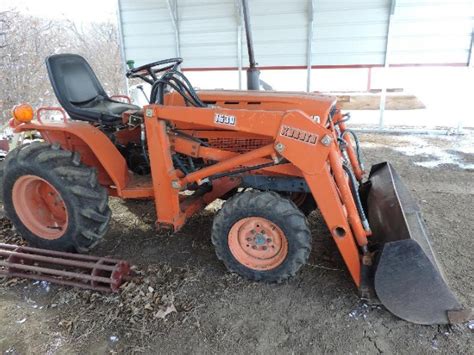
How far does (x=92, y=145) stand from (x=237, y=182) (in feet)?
3.58

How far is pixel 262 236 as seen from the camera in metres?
2.62

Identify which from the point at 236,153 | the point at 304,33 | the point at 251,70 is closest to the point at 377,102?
the point at 304,33

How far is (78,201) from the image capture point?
2797 mm

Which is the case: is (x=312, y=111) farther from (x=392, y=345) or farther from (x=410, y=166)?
(x=410, y=166)

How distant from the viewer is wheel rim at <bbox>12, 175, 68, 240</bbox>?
3.03 metres

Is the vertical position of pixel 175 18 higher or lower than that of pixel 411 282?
higher

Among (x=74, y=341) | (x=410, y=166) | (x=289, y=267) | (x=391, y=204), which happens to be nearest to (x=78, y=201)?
(x=74, y=341)

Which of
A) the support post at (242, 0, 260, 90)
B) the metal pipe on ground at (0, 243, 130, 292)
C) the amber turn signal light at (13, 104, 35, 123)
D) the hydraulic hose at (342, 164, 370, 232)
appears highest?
the support post at (242, 0, 260, 90)

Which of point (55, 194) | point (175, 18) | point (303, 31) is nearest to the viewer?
point (55, 194)

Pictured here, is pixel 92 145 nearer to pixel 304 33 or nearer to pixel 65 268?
pixel 65 268

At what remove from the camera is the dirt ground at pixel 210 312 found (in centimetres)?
219

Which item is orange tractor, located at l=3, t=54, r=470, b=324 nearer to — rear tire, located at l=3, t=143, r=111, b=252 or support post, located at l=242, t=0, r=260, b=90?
rear tire, located at l=3, t=143, r=111, b=252

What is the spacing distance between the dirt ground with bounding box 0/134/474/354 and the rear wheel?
0.13 meters

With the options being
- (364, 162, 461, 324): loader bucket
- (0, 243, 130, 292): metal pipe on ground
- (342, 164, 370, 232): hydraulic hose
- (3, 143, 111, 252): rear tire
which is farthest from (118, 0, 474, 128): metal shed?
(0, 243, 130, 292): metal pipe on ground
